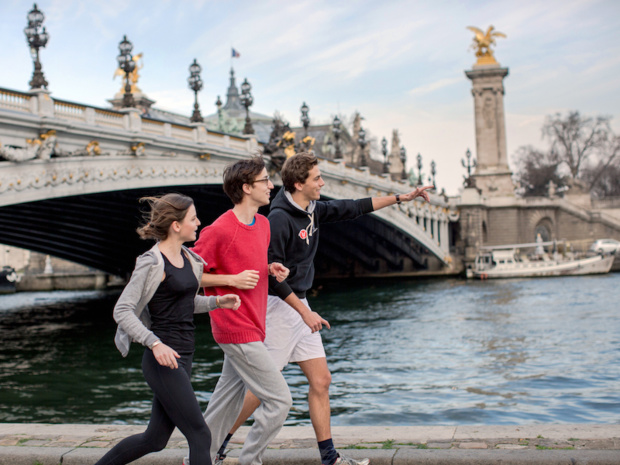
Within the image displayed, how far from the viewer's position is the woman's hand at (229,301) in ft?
14.1

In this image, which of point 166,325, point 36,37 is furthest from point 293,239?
point 36,37

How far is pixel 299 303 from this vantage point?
15.3 feet

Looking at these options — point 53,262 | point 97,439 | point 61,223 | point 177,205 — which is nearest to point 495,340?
point 97,439

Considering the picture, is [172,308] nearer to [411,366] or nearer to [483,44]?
[411,366]

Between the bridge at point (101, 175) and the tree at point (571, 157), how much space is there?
3758 cm

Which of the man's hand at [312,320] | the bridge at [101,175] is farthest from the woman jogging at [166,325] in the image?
the bridge at [101,175]

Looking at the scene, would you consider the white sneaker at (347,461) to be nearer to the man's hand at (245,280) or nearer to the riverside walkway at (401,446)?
the riverside walkway at (401,446)

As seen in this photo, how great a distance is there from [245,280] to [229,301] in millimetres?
142

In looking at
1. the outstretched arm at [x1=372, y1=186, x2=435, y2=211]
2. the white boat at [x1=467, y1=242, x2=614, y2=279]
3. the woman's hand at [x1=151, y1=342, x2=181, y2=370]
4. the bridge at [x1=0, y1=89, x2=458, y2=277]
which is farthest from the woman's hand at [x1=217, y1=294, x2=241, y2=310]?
the white boat at [x1=467, y1=242, x2=614, y2=279]

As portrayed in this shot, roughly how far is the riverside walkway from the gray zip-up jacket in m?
1.17

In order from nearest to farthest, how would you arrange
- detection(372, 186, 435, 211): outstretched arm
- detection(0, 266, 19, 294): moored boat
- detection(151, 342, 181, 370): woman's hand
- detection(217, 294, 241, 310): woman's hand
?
detection(151, 342, 181, 370): woman's hand → detection(217, 294, 241, 310): woman's hand → detection(372, 186, 435, 211): outstretched arm → detection(0, 266, 19, 294): moored boat

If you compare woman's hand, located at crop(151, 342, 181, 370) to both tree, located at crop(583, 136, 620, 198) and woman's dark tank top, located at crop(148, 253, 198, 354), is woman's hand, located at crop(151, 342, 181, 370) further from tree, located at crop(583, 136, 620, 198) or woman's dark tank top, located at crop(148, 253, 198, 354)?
tree, located at crop(583, 136, 620, 198)

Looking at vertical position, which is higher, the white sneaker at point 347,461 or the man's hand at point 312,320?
the man's hand at point 312,320

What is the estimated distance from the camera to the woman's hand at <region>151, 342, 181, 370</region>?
3.97 metres
